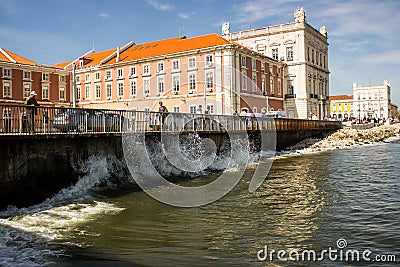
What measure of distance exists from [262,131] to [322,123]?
63.2 feet

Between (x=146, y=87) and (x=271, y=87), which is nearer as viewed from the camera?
(x=146, y=87)

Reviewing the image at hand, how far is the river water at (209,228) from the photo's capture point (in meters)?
7.09

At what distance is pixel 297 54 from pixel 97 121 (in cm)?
5246

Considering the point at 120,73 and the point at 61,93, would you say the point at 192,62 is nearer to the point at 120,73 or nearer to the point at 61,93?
the point at 120,73

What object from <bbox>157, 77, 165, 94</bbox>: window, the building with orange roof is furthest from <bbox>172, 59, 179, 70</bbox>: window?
<bbox>157, 77, 165, 94</bbox>: window

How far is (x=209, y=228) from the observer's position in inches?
352

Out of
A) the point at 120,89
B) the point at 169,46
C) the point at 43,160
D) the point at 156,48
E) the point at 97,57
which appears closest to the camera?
the point at 43,160

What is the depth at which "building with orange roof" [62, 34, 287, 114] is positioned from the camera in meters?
44.6

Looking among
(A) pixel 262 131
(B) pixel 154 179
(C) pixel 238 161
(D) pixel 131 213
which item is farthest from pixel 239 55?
(D) pixel 131 213

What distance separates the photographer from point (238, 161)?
24.3 m

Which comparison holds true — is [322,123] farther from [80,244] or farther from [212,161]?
[80,244]

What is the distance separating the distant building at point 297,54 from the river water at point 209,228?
A: 49.0m

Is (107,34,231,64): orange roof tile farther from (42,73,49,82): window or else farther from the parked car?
the parked car

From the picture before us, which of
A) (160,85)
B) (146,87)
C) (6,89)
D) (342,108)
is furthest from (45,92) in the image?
(342,108)
